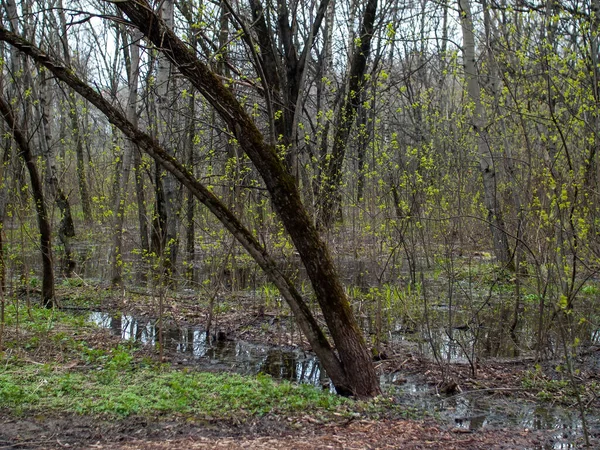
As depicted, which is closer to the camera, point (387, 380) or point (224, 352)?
point (387, 380)

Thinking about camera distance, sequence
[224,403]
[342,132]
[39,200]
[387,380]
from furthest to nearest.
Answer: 1. [342,132]
2. [39,200]
3. [387,380]
4. [224,403]

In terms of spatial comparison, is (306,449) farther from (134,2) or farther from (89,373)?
(134,2)

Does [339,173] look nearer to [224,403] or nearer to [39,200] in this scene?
[39,200]

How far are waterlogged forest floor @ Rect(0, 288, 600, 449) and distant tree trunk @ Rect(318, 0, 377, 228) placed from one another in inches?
118

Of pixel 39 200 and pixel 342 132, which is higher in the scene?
pixel 342 132

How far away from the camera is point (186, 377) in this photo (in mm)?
5766

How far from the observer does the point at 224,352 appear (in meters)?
7.45

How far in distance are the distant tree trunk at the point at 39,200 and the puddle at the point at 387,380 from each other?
0.84 metres

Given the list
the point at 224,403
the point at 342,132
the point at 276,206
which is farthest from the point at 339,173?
the point at 224,403

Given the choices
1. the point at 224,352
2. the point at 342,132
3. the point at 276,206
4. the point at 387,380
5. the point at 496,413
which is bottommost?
the point at 496,413

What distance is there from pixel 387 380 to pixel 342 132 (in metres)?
6.11

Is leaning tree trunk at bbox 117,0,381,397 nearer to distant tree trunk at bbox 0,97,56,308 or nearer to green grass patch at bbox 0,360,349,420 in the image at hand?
green grass patch at bbox 0,360,349,420

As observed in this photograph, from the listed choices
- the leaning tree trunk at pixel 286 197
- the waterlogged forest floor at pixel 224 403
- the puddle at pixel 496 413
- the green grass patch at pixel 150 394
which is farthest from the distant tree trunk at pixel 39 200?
the puddle at pixel 496 413

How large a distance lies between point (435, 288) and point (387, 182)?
Result: 3479mm
